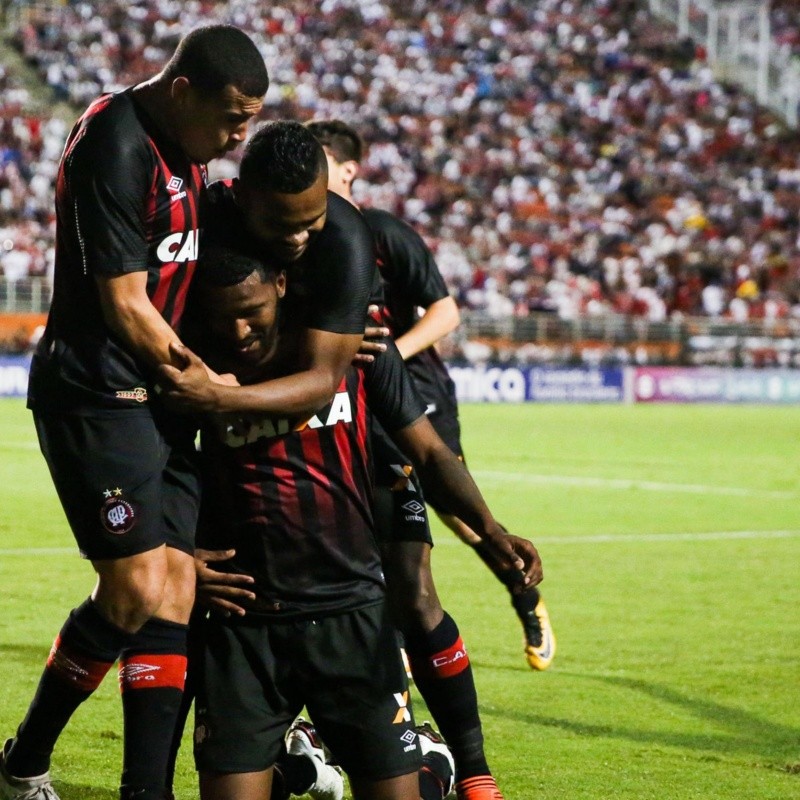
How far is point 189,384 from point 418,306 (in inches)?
120

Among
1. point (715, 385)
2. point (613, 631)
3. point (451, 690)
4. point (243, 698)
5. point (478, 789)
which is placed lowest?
point (715, 385)

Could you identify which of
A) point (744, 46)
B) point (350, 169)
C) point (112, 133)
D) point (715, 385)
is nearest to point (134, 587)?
point (112, 133)

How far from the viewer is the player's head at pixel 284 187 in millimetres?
3631

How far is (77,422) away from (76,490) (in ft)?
0.61

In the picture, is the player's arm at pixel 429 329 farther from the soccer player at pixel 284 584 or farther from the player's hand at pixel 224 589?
the player's hand at pixel 224 589

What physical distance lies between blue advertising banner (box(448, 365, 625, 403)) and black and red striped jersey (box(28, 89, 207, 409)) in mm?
24626

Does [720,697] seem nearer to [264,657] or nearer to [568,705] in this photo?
[568,705]

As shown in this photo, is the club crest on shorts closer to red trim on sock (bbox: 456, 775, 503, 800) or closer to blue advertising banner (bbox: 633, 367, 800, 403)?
red trim on sock (bbox: 456, 775, 503, 800)

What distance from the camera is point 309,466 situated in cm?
385

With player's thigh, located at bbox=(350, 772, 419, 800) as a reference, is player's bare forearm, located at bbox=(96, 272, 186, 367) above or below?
above

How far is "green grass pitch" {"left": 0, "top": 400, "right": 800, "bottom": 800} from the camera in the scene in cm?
509

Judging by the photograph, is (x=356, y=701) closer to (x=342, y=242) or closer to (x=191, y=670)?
(x=191, y=670)

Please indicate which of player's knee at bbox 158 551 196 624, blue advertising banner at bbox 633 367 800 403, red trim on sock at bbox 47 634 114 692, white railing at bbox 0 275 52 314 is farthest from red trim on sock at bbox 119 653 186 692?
blue advertising banner at bbox 633 367 800 403

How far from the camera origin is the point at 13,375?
2641 centimetres
